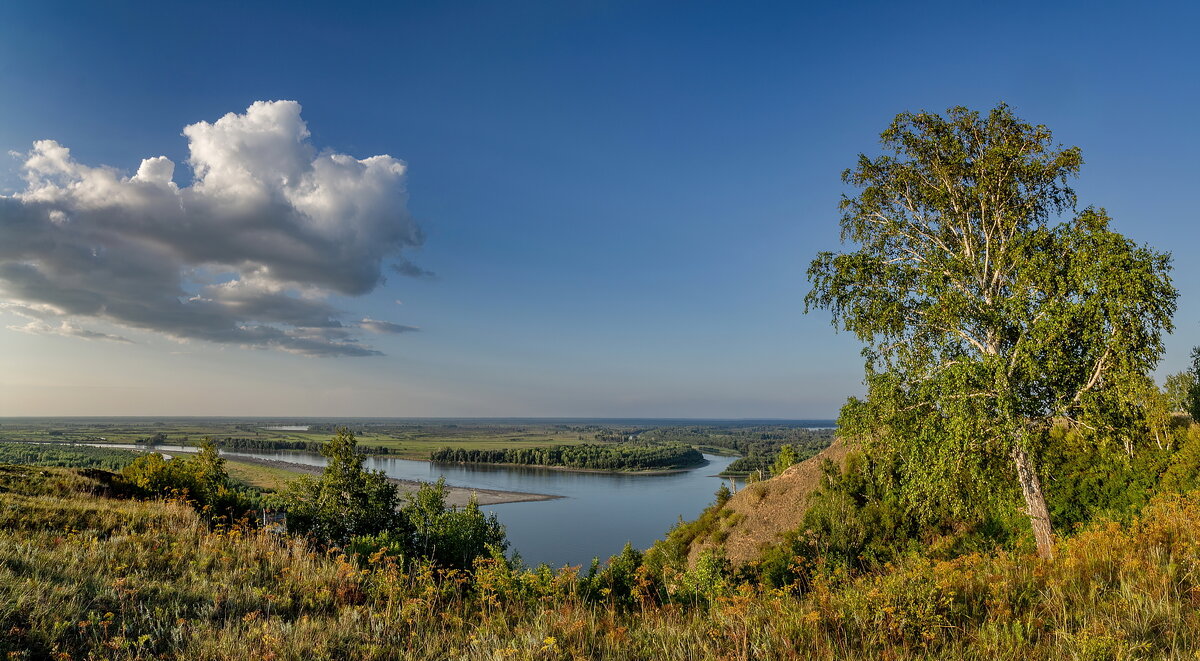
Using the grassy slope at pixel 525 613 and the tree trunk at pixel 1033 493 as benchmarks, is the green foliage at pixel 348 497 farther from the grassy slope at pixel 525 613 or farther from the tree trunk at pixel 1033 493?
the tree trunk at pixel 1033 493

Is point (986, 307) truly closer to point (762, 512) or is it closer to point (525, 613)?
point (525, 613)

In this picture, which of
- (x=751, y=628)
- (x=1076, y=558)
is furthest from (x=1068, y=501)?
(x=751, y=628)

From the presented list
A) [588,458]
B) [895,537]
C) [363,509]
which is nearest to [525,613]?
[895,537]

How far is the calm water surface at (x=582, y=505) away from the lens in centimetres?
5875

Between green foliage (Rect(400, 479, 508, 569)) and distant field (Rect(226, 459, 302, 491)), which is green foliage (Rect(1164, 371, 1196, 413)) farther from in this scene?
distant field (Rect(226, 459, 302, 491))

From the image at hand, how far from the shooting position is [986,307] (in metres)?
12.3

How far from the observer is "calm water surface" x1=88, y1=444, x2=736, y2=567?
193 feet

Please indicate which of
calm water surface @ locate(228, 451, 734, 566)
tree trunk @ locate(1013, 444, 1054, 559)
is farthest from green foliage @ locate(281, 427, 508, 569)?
tree trunk @ locate(1013, 444, 1054, 559)

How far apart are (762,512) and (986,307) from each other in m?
16.5

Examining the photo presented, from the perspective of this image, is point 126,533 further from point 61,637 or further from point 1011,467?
point 1011,467

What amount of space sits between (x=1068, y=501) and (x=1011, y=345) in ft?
28.5

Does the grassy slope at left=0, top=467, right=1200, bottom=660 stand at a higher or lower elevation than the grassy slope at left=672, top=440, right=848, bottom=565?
higher

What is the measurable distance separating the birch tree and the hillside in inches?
481

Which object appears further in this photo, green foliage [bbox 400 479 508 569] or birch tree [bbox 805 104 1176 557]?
green foliage [bbox 400 479 508 569]
